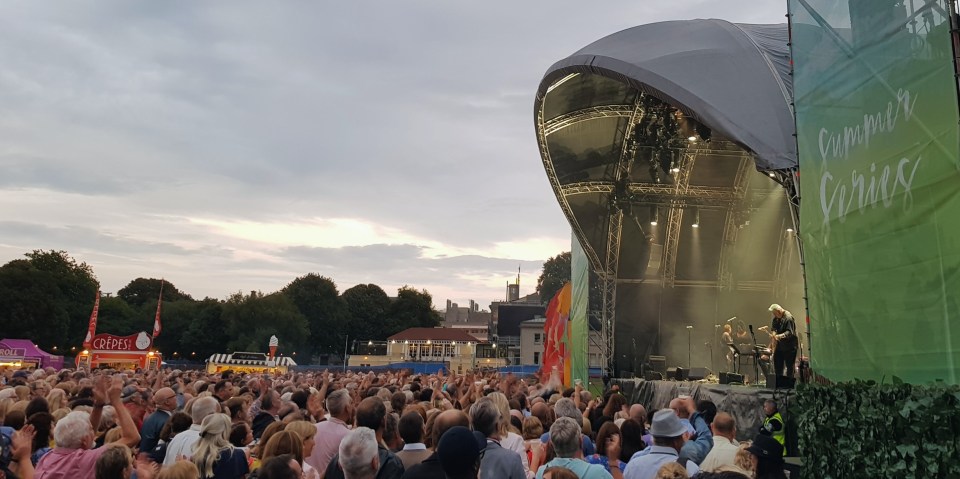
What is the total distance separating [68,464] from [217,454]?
0.85 meters

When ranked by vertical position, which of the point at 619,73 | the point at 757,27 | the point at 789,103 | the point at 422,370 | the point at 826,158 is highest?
the point at 757,27

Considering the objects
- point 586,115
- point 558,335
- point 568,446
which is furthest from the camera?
point 558,335

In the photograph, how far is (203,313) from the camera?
7188 centimetres

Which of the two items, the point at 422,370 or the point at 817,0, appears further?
the point at 422,370

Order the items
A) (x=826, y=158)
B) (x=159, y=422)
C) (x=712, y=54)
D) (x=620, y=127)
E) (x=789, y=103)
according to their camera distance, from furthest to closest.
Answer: (x=620, y=127) → (x=712, y=54) → (x=789, y=103) → (x=826, y=158) → (x=159, y=422)

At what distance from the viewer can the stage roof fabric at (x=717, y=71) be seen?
12.0m

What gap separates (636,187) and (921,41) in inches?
611

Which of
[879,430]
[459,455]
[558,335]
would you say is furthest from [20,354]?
[879,430]

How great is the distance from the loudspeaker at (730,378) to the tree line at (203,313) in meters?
Result: 58.8

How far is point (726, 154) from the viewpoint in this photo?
19.3 m

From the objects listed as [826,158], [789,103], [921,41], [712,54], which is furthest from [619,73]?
[921,41]

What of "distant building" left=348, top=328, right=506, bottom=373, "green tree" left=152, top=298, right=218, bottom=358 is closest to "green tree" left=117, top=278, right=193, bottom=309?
"green tree" left=152, top=298, right=218, bottom=358

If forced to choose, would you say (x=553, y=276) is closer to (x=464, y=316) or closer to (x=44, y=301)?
(x=464, y=316)

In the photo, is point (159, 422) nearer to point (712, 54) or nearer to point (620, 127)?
point (712, 54)
